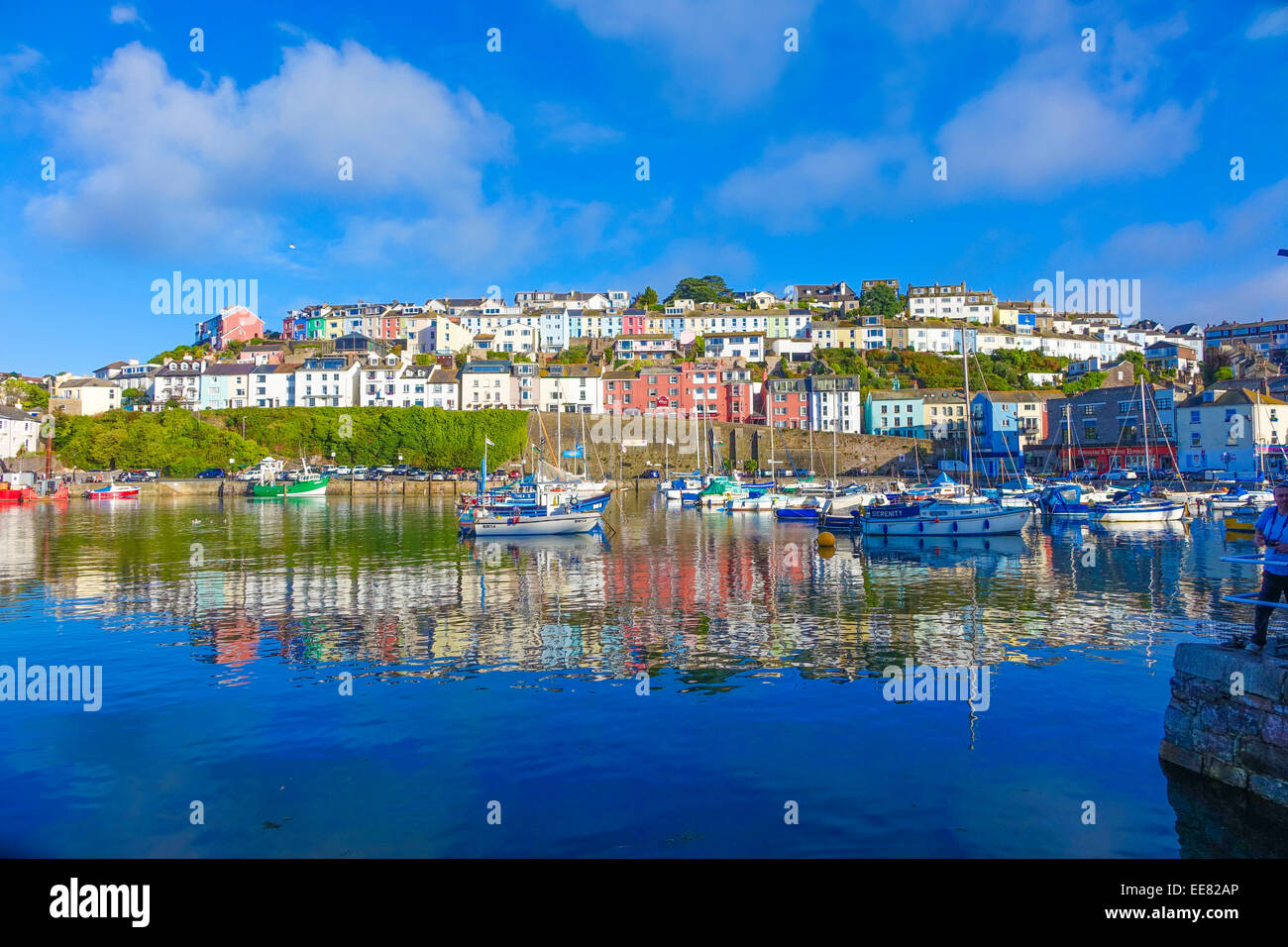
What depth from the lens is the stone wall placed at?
7.41 m

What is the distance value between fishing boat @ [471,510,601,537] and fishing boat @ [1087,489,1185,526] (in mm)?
26880

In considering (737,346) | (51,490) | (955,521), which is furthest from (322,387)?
(955,521)

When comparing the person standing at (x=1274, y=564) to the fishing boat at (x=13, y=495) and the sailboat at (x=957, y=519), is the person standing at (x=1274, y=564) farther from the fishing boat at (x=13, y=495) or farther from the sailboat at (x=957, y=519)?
the fishing boat at (x=13, y=495)

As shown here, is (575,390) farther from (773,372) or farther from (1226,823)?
(1226,823)

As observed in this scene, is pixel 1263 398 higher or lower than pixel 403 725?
higher

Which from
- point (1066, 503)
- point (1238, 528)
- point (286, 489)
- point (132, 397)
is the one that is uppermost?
point (132, 397)

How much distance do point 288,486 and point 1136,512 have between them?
62.2m

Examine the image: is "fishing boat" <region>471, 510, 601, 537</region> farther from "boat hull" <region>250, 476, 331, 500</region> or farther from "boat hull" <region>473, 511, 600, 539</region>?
"boat hull" <region>250, 476, 331, 500</region>

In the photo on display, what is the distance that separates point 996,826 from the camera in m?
7.75

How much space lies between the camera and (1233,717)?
792cm

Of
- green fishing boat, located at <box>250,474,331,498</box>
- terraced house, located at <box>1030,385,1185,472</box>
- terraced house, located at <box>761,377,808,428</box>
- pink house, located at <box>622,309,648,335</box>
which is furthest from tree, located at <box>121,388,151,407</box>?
terraced house, located at <box>1030,385,1185,472</box>
